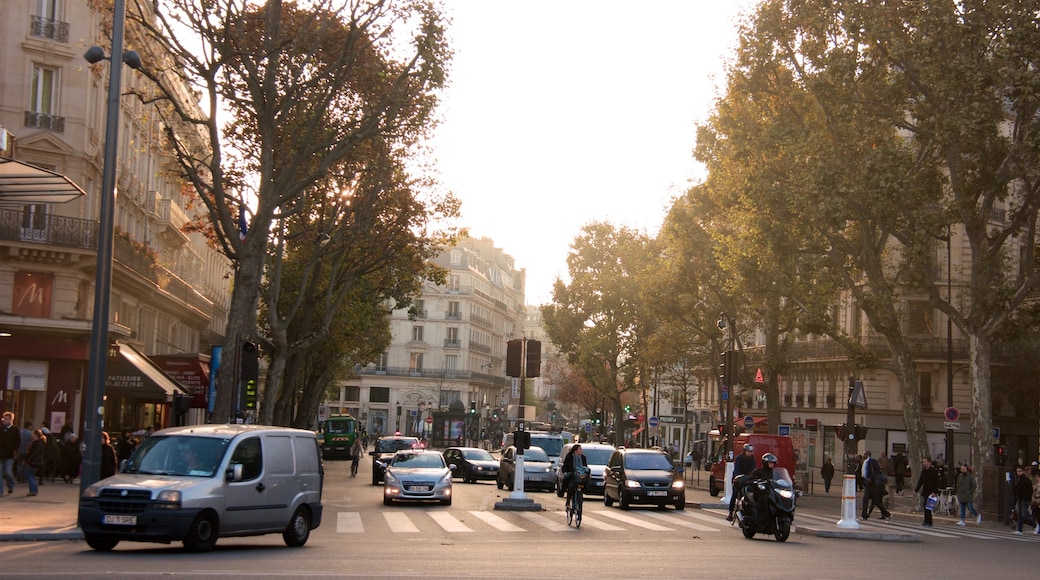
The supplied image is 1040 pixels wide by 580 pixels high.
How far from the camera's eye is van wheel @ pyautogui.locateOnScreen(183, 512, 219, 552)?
16.0 metres

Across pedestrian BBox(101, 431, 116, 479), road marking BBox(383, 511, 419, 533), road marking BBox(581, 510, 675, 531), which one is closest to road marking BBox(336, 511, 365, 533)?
road marking BBox(383, 511, 419, 533)

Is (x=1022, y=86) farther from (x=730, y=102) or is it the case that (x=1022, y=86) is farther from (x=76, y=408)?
(x=76, y=408)

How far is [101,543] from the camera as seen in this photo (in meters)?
16.3

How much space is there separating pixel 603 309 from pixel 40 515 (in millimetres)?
68276

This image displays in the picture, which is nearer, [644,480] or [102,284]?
[102,284]

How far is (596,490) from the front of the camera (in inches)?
1478

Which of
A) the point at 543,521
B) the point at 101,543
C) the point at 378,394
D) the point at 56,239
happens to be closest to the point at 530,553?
the point at 101,543

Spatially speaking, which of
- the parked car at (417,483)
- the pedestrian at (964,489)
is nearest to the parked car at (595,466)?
the parked car at (417,483)

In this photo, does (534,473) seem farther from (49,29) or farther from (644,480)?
(49,29)

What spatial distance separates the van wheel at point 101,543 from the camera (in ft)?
52.6

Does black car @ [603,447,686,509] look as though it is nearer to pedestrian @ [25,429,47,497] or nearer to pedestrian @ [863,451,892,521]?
pedestrian @ [863,451,892,521]

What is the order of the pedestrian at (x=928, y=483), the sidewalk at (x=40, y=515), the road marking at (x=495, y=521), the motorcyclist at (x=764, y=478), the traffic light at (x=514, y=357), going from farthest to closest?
1. the pedestrian at (x=928, y=483)
2. the traffic light at (x=514, y=357)
3. the road marking at (x=495, y=521)
4. the motorcyclist at (x=764, y=478)
5. the sidewalk at (x=40, y=515)

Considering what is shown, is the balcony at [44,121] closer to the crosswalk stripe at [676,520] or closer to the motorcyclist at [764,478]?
the crosswalk stripe at [676,520]

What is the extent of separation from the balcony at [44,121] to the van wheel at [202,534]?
2514 centimetres
